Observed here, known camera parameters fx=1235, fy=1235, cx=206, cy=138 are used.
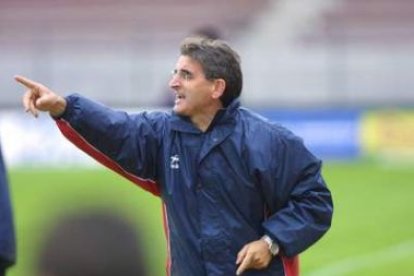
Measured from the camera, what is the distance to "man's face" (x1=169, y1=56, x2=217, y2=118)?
608 centimetres

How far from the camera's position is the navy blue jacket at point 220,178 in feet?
19.5

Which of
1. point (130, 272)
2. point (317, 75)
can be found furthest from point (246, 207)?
point (317, 75)

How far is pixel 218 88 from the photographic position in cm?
611

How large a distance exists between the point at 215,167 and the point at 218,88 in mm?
413

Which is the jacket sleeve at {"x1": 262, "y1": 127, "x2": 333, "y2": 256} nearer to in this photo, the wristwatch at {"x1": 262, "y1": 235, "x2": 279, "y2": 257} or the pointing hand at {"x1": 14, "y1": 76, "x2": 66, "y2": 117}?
the wristwatch at {"x1": 262, "y1": 235, "x2": 279, "y2": 257}

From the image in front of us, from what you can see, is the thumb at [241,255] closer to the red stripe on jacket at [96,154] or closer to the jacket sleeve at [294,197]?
the jacket sleeve at [294,197]

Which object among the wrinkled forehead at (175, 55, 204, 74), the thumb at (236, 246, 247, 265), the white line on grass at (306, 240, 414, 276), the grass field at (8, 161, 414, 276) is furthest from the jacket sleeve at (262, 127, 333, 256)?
the white line on grass at (306, 240, 414, 276)

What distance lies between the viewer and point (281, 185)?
5.99 metres

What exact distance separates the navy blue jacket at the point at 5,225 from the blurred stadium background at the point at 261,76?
9.04 meters

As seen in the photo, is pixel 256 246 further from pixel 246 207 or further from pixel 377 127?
pixel 377 127

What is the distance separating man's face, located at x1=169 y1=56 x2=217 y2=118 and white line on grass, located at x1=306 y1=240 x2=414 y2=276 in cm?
723

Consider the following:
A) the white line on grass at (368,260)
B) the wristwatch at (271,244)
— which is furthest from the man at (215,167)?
the white line on grass at (368,260)

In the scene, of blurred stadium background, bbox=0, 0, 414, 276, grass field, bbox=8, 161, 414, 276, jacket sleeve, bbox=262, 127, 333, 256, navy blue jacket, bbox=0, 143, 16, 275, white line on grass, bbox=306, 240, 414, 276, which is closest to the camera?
jacket sleeve, bbox=262, 127, 333, 256

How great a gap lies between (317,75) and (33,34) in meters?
7.08
